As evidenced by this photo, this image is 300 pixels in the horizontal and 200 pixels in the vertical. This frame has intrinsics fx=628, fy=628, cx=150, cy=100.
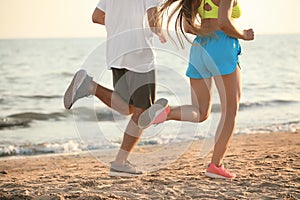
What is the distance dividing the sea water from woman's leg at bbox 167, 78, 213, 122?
1.30 ft

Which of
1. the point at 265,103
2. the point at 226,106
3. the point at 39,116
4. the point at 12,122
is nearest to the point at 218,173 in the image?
the point at 226,106

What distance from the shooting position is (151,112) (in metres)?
4.76

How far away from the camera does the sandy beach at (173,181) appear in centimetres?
459

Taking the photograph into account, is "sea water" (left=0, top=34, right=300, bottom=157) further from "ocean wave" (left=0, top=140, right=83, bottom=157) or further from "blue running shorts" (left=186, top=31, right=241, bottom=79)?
"blue running shorts" (left=186, top=31, right=241, bottom=79)

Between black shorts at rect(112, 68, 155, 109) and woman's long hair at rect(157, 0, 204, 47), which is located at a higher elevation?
woman's long hair at rect(157, 0, 204, 47)

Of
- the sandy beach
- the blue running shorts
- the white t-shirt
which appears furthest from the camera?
the white t-shirt

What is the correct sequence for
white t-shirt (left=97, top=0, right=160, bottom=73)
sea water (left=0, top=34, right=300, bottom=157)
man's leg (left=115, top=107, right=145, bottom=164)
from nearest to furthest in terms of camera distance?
white t-shirt (left=97, top=0, right=160, bottom=73)
man's leg (left=115, top=107, right=145, bottom=164)
sea water (left=0, top=34, right=300, bottom=157)

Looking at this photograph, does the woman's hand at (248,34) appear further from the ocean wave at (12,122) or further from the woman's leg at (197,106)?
the ocean wave at (12,122)

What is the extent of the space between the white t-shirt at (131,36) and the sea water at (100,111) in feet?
0.56

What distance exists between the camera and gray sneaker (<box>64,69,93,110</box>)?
4957 mm

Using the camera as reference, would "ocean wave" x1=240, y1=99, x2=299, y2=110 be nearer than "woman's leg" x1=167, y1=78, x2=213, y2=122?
No

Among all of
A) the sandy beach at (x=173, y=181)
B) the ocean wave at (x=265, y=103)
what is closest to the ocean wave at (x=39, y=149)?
the sandy beach at (x=173, y=181)

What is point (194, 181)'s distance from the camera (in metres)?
4.97

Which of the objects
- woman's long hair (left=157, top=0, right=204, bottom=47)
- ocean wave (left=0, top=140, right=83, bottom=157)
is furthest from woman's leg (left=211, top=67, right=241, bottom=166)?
ocean wave (left=0, top=140, right=83, bottom=157)
